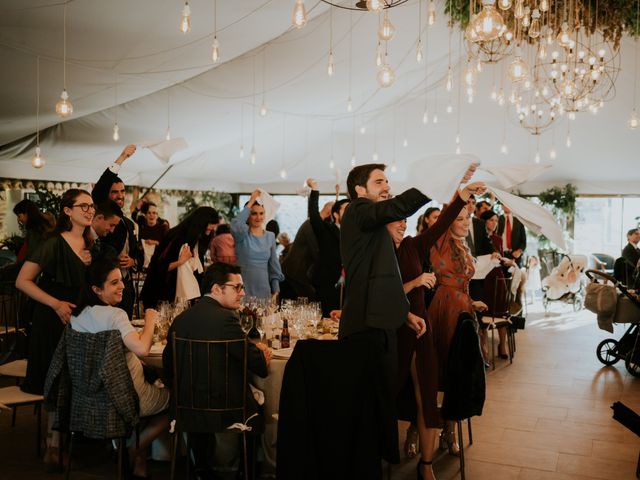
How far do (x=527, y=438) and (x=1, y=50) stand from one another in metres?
5.09

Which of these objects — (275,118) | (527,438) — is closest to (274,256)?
(527,438)

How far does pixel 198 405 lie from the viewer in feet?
10.4

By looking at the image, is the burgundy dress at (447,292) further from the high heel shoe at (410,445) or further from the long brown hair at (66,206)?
the long brown hair at (66,206)

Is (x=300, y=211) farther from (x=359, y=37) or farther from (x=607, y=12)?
(x=607, y=12)

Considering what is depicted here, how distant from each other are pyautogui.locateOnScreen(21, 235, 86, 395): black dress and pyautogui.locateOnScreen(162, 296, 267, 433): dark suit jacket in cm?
92

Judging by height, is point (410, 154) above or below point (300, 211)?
above

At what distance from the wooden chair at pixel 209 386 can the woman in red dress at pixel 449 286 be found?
1252 mm

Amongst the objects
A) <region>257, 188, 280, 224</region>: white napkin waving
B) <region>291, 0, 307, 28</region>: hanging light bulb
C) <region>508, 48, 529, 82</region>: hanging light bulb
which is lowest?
<region>257, 188, 280, 224</region>: white napkin waving

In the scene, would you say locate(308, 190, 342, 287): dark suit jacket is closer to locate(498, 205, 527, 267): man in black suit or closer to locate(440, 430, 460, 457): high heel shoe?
locate(440, 430, 460, 457): high heel shoe

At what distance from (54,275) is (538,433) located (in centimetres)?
340

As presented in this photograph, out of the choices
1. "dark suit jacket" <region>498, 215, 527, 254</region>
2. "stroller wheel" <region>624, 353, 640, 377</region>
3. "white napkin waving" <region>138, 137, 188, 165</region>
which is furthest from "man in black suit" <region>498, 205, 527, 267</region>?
"white napkin waving" <region>138, 137, 188, 165</region>

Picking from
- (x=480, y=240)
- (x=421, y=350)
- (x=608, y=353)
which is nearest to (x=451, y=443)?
(x=421, y=350)

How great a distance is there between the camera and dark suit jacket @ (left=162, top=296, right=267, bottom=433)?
10.4 feet

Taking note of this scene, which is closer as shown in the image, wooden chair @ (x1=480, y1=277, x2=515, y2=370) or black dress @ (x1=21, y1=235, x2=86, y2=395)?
black dress @ (x1=21, y1=235, x2=86, y2=395)
